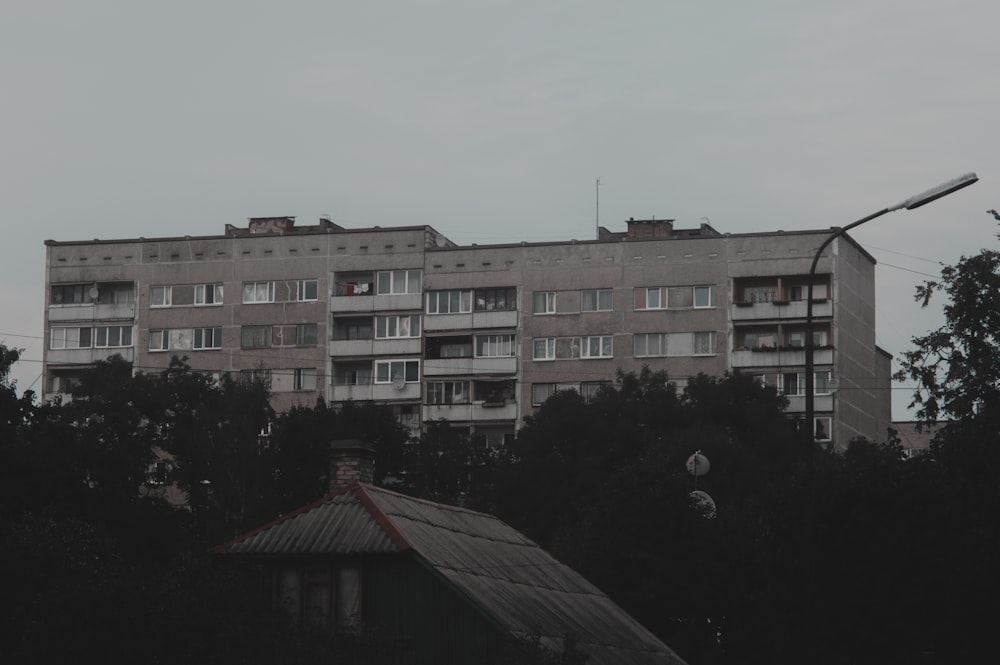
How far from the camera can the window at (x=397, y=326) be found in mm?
115875

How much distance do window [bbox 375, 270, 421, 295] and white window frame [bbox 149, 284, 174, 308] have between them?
14.3 meters

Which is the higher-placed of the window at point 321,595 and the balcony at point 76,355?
the balcony at point 76,355

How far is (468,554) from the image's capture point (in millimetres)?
36938

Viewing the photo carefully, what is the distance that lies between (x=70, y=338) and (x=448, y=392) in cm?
2633

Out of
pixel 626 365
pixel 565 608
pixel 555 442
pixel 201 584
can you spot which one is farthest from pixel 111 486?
pixel 626 365

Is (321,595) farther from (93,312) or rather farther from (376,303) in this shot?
(93,312)

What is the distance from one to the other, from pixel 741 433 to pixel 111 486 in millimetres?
37542

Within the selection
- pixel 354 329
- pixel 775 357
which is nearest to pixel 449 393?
pixel 354 329

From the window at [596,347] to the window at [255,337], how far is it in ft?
68.4

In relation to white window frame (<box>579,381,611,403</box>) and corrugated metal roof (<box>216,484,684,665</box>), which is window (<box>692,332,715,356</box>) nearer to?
white window frame (<box>579,381,611,403</box>)

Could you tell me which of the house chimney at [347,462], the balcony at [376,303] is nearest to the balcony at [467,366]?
the balcony at [376,303]

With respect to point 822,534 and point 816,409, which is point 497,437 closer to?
point 816,409

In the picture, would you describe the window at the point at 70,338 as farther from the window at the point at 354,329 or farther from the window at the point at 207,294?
the window at the point at 354,329

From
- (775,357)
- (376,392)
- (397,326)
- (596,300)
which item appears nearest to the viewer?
(775,357)
